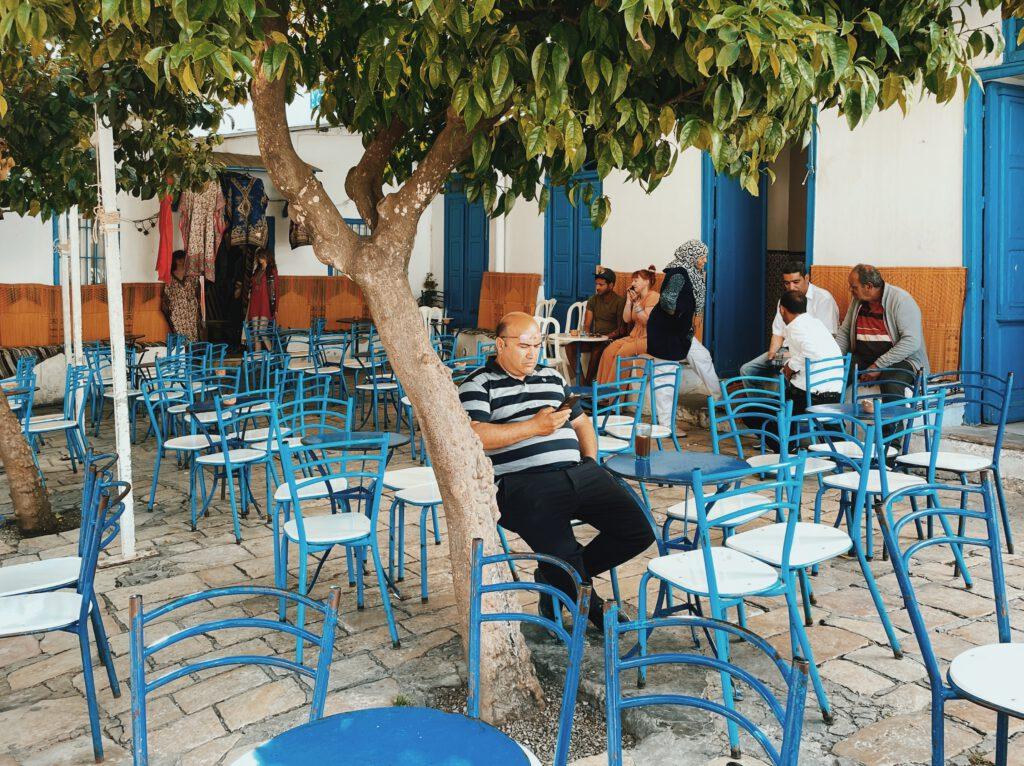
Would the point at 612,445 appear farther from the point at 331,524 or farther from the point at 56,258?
the point at 56,258

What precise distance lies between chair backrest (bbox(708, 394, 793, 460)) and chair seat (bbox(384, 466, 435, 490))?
1.42m

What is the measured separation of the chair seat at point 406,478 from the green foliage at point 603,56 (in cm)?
191

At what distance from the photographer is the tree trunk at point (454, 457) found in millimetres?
3449

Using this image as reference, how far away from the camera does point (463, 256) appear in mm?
14461

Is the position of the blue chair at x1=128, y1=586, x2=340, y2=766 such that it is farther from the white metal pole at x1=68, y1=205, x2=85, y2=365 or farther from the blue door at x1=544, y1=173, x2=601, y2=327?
the blue door at x1=544, y1=173, x2=601, y2=327

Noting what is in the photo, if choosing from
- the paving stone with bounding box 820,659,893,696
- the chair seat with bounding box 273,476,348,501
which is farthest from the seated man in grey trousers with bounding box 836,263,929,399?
the chair seat with bounding box 273,476,348,501

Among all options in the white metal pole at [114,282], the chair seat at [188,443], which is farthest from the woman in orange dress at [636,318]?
the white metal pole at [114,282]

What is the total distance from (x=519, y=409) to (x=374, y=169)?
1135mm

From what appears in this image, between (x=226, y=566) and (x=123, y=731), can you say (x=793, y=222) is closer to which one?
(x=226, y=566)

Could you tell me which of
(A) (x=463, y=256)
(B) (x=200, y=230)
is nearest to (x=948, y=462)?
(A) (x=463, y=256)

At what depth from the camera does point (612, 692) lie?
208 cm

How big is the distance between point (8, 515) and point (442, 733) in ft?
18.5

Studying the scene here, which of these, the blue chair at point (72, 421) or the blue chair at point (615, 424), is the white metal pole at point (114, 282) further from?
the blue chair at point (615, 424)

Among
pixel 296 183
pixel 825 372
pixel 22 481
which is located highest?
pixel 296 183
